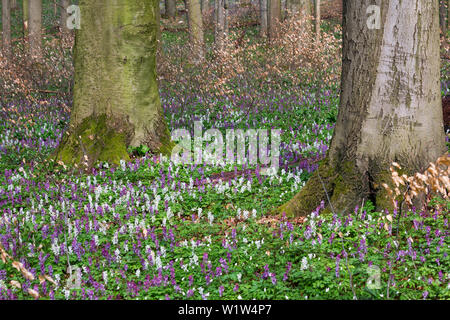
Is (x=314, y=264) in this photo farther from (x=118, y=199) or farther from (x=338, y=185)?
(x=118, y=199)

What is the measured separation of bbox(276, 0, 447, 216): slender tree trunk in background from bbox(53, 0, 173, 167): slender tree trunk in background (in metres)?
4.24

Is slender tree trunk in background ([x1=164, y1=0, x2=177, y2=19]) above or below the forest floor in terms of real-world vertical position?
above

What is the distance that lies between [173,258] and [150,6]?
544 centimetres

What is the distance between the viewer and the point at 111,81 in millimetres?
8906

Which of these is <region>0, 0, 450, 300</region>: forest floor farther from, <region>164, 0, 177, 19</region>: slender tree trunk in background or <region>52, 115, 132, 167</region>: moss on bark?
<region>164, 0, 177, 19</region>: slender tree trunk in background

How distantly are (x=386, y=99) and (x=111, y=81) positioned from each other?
5.02 m

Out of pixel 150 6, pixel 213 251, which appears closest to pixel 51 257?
pixel 213 251

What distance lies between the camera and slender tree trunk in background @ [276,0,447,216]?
5516mm

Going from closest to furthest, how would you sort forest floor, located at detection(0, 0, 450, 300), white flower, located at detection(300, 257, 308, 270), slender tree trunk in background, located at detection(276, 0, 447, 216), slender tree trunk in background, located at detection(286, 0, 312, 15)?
forest floor, located at detection(0, 0, 450, 300)
white flower, located at detection(300, 257, 308, 270)
slender tree trunk in background, located at detection(276, 0, 447, 216)
slender tree trunk in background, located at detection(286, 0, 312, 15)

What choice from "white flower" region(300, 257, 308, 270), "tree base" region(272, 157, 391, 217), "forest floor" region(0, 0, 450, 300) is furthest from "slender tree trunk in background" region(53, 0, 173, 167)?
"white flower" region(300, 257, 308, 270)

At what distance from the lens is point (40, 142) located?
10.9 metres

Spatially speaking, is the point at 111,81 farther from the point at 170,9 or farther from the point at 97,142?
the point at 170,9

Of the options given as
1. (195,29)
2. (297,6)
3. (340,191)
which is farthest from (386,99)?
(297,6)

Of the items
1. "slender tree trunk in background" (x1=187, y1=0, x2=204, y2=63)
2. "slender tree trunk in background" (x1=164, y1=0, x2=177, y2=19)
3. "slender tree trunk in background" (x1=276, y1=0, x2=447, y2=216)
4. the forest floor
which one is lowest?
the forest floor
